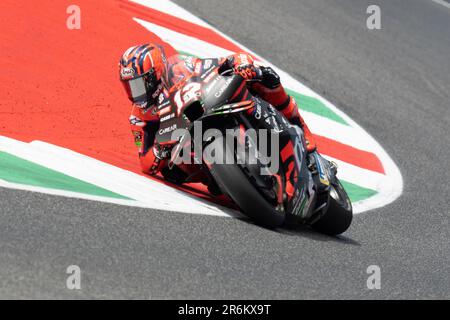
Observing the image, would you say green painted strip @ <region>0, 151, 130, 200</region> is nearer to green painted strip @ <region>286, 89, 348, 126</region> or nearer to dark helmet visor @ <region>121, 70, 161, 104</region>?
dark helmet visor @ <region>121, 70, 161, 104</region>

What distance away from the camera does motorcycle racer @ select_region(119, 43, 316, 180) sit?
22.9 feet

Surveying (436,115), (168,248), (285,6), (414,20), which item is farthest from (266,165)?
(414,20)

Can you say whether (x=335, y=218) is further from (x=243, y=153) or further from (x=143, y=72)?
(x=143, y=72)

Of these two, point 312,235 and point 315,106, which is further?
point 315,106

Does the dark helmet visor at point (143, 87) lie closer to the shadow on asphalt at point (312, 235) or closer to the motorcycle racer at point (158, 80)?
the motorcycle racer at point (158, 80)

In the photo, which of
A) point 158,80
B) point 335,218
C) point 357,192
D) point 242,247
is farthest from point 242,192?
point 357,192

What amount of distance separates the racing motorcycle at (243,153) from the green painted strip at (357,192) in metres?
1.76

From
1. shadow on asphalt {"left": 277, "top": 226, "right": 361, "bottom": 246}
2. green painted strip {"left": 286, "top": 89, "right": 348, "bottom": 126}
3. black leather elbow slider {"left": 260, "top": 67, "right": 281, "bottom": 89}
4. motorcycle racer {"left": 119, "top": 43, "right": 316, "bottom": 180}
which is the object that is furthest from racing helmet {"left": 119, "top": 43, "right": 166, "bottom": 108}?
green painted strip {"left": 286, "top": 89, "right": 348, "bottom": 126}

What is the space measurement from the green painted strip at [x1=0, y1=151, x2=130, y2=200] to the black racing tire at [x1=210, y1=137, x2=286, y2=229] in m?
0.72

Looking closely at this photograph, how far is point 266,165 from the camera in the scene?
21.6 feet

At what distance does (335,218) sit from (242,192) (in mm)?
1074

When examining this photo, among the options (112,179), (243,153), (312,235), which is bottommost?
(312,235)

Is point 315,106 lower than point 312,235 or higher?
higher

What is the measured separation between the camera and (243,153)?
255 inches
